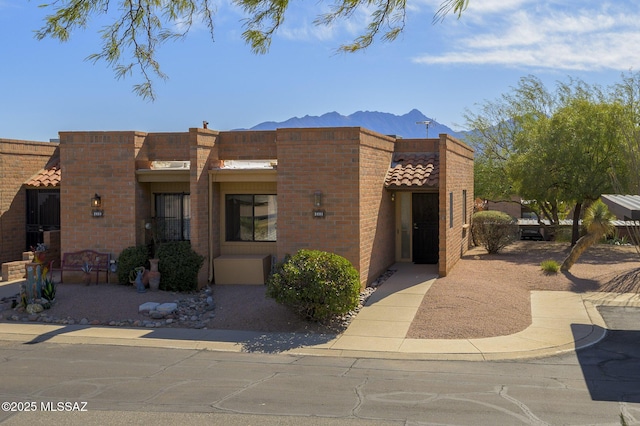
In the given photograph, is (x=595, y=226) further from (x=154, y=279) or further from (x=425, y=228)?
(x=154, y=279)

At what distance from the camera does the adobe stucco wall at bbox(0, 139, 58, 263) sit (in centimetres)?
1955

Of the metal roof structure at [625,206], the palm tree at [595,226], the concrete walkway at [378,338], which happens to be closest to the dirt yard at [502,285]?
the concrete walkway at [378,338]

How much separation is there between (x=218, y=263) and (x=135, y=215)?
Answer: 242 cm

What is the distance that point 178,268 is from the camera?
1552cm

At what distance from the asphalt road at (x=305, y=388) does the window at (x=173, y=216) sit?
21.8 feet

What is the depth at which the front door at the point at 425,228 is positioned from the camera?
19297 millimetres

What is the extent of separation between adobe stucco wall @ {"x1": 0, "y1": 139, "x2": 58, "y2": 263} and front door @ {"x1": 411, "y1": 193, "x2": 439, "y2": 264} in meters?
12.0

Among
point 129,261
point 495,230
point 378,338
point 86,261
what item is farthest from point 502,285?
point 86,261

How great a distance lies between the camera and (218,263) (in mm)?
16656

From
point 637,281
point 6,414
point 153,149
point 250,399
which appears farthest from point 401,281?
point 6,414

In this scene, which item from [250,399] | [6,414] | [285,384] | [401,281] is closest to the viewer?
[6,414]

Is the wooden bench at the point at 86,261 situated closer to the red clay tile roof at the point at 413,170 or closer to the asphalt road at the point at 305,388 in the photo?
the asphalt road at the point at 305,388

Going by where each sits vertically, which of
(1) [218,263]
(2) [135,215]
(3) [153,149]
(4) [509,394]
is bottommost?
(4) [509,394]

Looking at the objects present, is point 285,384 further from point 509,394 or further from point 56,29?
point 56,29
